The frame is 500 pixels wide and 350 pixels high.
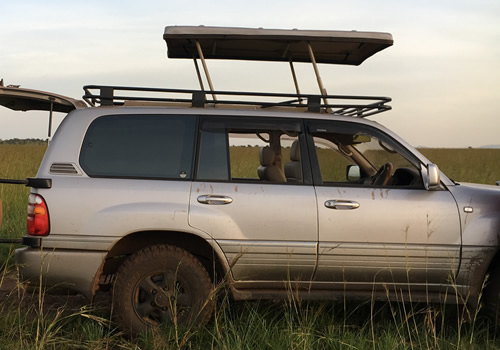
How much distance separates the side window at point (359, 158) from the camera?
15.8 feet

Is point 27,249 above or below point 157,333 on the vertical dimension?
above

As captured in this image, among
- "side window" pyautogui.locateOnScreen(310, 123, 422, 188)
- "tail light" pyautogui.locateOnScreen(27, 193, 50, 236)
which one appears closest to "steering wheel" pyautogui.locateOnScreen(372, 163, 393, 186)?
"side window" pyautogui.locateOnScreen(310, 123, 422, 188)

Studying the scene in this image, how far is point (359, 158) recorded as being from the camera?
17.3ft

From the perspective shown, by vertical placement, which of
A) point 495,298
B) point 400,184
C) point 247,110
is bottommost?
point 495,298

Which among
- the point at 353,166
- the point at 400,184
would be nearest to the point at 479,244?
the point at 400,184

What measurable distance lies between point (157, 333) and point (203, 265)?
603 mm

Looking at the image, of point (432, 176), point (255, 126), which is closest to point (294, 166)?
point (255, 126)

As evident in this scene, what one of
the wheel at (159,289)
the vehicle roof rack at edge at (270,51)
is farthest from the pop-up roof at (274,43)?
the wheel at (159,289)

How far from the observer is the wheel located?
14.6 feet

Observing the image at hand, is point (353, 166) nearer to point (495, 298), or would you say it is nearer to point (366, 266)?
point (366, 266)

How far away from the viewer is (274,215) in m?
4.53

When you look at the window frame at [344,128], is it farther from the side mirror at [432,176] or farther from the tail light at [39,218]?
the tail light at [39,218]

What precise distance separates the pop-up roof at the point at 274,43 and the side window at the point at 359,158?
0.87 meters

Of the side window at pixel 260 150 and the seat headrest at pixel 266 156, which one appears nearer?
the side window at pixel 260 150
